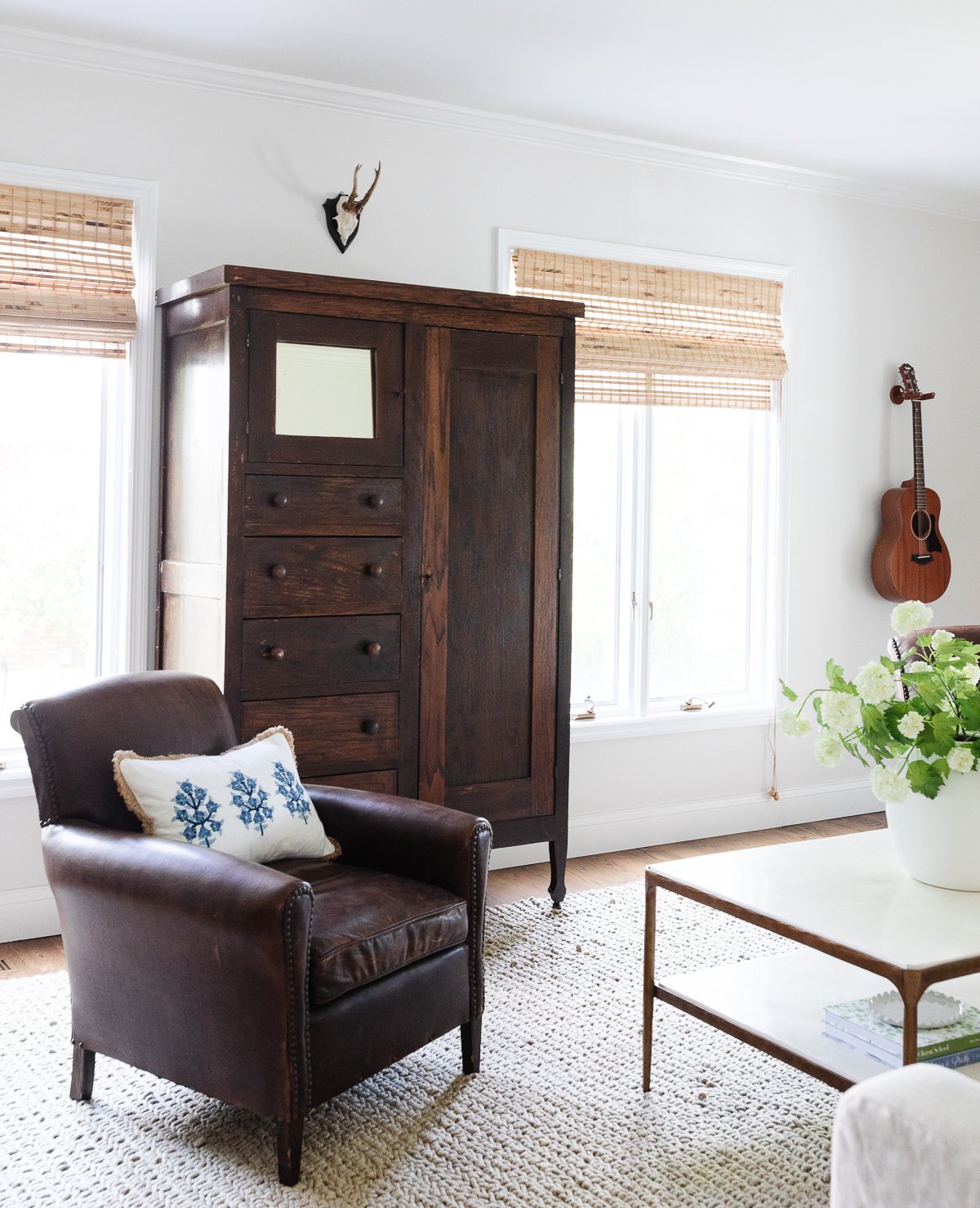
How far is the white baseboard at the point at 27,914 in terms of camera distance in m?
3.37

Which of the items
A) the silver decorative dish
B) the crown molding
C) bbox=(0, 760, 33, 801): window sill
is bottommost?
the silver decorative dish

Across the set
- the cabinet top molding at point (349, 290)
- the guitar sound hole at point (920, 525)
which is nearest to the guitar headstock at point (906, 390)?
the guitar sound hole at point (920, 525)

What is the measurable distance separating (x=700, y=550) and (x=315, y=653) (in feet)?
6.26

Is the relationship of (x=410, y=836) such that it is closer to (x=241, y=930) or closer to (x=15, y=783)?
(x=241, y=930)

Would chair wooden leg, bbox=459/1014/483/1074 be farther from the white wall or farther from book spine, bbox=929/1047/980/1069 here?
the white wall

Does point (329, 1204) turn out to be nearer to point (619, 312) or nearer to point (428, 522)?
point (428, 522)

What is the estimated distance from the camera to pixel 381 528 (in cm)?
333

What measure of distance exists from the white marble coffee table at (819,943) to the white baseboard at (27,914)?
1817mm

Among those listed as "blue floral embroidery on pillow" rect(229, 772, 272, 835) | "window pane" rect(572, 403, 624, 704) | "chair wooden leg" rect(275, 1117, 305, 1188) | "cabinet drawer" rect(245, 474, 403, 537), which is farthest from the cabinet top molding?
"chair wooden leg" rect(275, 1117, 305, 1188)

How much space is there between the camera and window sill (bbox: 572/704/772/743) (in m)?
4.32

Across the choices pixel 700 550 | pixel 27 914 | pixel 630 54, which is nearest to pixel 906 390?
pixel 700 550

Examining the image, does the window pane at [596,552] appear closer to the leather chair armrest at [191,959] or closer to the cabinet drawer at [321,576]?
the cabinet drawer at [321,576]

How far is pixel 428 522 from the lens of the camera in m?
3.41

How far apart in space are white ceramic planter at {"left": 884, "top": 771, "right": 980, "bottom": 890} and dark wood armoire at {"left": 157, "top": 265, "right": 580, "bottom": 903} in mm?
1444
